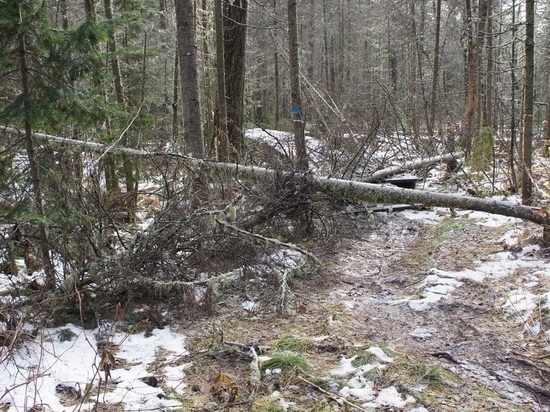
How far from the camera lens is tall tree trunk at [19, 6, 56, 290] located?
4023 mm

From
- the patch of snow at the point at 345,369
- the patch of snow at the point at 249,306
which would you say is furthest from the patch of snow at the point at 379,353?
the patch of snow at the point at 249,306

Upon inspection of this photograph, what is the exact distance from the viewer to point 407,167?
31.4ft

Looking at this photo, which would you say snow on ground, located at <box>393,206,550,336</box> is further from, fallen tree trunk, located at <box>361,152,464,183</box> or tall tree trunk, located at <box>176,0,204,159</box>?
tall tree trunk, located at <box>176,0,204,159</box>

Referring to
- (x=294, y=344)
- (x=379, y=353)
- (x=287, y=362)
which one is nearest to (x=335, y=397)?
(x=287, y=362)

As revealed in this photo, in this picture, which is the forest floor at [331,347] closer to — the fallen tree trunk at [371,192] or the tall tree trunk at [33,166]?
the tall tree trunk at [33,166]

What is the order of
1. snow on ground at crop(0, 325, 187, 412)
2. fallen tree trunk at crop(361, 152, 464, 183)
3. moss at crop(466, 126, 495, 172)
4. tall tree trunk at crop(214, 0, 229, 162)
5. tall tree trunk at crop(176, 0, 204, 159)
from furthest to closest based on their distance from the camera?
moss at crop(466, 126, 495, 172) < tall tree trunk at crop(214, 0, 229, 162) < fallen tree trunk at crop(361, 152, 464, 183) < tall tree trunk at crop(176, 0, 204, 159) < snow on ground at crop(0, 325, 187, 412)

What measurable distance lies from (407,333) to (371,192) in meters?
2.29

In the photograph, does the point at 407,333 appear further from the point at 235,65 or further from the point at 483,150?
the point at 235,65

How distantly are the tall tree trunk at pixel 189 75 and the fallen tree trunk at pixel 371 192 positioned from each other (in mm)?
424

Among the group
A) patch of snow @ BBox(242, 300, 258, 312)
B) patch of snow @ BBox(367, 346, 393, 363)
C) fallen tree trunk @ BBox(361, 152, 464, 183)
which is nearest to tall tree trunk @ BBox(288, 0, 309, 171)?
fallen tree trunk @ BBox(361, 152, 464, 183)

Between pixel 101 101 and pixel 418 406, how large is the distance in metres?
3.84

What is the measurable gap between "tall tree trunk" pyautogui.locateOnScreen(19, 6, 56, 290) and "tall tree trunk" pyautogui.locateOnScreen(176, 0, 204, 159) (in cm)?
273

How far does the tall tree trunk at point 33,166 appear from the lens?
4023mm

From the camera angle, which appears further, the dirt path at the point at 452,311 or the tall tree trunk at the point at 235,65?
the tall tree trunk at the point at 235,65
